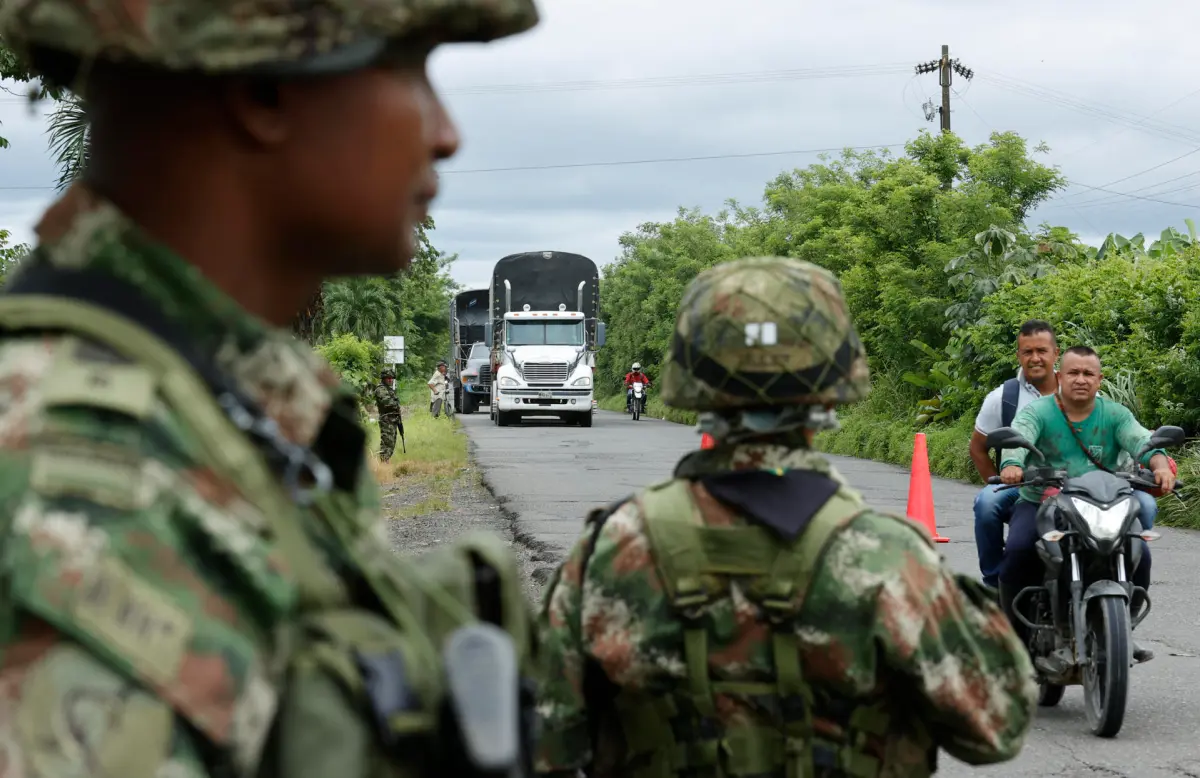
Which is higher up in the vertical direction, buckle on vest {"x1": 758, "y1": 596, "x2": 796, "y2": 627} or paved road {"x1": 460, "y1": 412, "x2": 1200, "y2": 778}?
buckle on vest {"x1": 758, "y1": 596, "x2": 796, "y2": 627}

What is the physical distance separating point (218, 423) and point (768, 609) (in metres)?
1.72

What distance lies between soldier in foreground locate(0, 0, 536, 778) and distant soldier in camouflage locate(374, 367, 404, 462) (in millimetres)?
18412

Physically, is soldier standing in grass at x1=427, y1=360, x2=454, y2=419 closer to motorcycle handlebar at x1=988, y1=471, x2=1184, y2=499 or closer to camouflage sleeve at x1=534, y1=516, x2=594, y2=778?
motorcycle handlebar at x1=988, y1=471, x2=1184, y2=499

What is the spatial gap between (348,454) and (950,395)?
73.8 feet

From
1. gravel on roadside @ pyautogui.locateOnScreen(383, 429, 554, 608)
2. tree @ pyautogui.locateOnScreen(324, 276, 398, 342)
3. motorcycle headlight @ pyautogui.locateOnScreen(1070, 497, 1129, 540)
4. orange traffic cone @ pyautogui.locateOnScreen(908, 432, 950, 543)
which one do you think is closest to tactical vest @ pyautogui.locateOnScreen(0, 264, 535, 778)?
motorcycle headlight @ pyautogui.locateOnScreen(1070, 497, 1129, 540)

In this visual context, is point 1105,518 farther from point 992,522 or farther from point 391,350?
point 391,350

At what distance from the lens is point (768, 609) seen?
8.61ft

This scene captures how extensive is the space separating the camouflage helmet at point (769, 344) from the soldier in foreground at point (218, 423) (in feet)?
4.88

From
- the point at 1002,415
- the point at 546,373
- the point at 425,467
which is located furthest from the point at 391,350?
the point at 1002,415

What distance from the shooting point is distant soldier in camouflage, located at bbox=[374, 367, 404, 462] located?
1994 centimetres

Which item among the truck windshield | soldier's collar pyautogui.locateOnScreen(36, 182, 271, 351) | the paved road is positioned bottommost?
the paved road

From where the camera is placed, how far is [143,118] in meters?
1.09

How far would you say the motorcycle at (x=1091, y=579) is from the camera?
6.39 meters

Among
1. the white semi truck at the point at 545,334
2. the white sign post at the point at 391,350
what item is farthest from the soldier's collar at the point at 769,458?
the white semi truck at the point at 545,334
